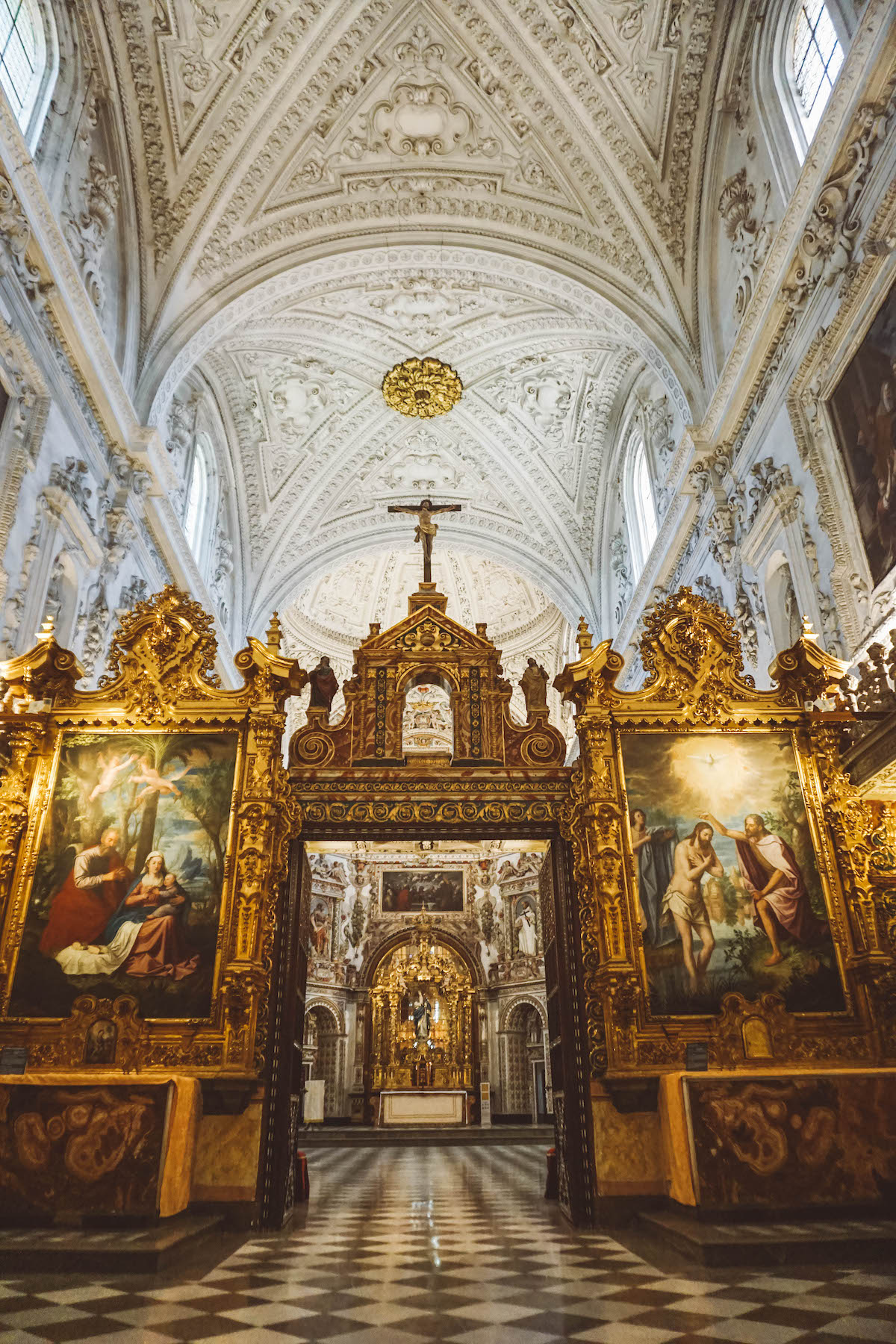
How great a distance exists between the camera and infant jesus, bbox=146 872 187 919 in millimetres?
8188

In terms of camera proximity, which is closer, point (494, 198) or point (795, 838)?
point (795, 838)

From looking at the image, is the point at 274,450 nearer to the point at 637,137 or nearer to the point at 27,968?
the point at 637,137

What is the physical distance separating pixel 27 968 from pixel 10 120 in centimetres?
868

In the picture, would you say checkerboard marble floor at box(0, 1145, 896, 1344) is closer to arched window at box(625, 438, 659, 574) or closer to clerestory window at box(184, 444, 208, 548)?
arched window at box(625, 438, 659, 574)

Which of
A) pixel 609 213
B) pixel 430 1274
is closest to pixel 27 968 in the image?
pixel 430 1274

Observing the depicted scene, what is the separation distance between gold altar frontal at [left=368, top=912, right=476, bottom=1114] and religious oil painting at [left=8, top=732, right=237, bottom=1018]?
1901cm

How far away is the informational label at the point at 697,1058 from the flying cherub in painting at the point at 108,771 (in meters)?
5.52

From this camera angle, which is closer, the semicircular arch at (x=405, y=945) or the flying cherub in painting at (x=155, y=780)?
the flying cherub in painting at (x=155, y=780)

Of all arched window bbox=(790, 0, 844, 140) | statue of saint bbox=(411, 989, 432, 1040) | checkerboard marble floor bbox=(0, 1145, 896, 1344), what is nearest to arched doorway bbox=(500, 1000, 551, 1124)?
statue of saint bbox=(411, 989, 432, 1040)

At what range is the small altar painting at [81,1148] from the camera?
21.1 ft

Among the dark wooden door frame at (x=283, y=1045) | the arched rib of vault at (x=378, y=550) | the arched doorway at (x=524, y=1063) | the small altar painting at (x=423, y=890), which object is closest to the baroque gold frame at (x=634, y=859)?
the dark wooden door frame at (x=283, y=1045)

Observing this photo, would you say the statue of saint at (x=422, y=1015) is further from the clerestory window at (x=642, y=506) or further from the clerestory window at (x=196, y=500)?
the clerestory window at (x=196, y=500)

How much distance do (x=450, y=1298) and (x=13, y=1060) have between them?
13.5 ft

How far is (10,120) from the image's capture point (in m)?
9.91
